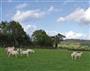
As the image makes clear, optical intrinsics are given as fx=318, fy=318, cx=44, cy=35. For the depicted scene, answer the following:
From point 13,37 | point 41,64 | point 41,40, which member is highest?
point 13,37

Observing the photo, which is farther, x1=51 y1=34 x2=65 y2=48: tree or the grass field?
x1=51 y1=34 x2=65 y2=48: tree

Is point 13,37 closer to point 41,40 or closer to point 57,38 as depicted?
point 41,40

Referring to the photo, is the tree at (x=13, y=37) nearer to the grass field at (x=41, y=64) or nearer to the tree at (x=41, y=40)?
the tree at (x=41, y=40)

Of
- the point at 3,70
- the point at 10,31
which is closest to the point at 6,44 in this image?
the point at 10,31

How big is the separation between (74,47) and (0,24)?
63.9ft

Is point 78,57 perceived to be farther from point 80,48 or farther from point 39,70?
point 80,48

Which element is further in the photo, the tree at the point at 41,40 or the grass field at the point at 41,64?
→ the tree at the point at 41,40

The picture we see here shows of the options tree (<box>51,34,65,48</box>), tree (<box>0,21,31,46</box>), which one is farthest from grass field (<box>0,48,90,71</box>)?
tree (<box>0,21,31,46</box>)

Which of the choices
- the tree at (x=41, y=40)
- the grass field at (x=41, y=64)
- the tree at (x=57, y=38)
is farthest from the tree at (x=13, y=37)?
the grass field at (x=41, y=64)

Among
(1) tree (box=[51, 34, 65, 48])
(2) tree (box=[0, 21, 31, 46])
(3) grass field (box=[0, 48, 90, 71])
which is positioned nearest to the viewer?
(3) grass field (box=[0, 48, 90, 71])

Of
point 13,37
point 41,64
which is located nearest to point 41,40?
point 13,37

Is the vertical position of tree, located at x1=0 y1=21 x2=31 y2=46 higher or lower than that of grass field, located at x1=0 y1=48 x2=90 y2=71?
higher

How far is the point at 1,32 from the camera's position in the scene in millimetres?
58969

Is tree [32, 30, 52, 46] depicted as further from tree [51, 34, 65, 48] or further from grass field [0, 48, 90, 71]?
grass field [0, 48, 90, 71]
